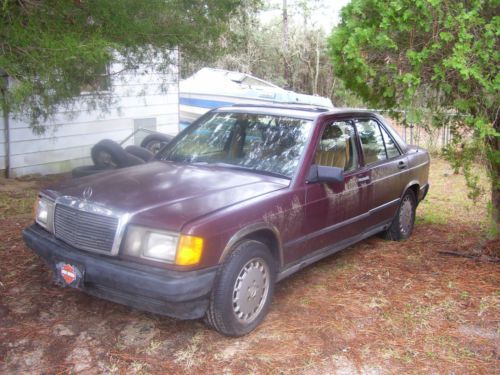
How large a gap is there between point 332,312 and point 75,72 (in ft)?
11.0

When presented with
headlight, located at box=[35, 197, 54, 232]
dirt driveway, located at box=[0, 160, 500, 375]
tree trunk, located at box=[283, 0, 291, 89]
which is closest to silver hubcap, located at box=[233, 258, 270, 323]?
dirt driveway, located at box=[0, 160, 500, 375]

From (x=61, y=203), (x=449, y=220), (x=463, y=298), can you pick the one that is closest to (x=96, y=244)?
(x=61, y=203)

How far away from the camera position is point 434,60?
4.89 metres

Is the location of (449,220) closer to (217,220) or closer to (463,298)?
(463,298)

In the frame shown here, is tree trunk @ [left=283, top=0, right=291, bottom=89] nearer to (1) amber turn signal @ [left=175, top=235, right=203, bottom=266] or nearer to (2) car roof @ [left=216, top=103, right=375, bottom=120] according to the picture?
(2) car roof @ [left=216, top=103, right=375, bottom=120]

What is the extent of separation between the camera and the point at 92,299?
4387mm

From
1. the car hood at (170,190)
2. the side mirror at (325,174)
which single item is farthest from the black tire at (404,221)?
the car hood at (170,190)

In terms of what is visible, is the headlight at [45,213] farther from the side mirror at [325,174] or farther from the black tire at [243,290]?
the side mirror at [325,174]

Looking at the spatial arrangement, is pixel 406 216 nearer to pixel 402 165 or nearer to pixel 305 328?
pixel 402 165

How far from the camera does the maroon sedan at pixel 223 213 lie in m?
3.52

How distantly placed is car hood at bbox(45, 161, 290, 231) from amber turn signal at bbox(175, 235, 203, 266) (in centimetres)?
9

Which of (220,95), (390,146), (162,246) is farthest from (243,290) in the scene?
(220,95)

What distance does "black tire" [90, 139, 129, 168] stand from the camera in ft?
26.0

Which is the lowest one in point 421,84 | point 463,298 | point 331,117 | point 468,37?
point 463,298
